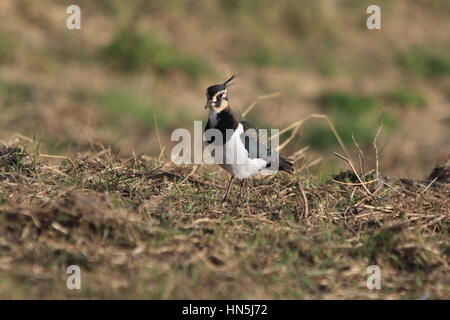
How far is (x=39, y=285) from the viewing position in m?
3.44

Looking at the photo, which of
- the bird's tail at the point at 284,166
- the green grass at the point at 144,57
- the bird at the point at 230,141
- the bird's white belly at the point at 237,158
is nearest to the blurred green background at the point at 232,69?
the green grass at the point at 144,57

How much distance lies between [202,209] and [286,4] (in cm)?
809

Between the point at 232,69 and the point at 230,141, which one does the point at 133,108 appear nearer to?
the point at 232,69

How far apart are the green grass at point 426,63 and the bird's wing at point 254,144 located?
731cm

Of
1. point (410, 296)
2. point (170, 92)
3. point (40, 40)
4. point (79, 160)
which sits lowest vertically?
point (410, 296)

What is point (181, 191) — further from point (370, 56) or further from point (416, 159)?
point (370, 56)

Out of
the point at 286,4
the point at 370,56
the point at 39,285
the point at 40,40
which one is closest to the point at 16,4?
the point at 40,40

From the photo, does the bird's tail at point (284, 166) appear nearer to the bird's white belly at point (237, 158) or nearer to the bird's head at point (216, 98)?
the bird's white belly at point (237, 158)

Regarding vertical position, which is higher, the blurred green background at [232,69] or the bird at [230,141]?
the blurred green background at [232,69]

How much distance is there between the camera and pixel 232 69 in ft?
35.6

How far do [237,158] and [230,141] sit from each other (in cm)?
11

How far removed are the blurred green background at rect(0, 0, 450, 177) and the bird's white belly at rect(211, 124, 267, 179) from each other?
3174 millimetres

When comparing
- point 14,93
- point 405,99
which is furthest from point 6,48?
point 405,99

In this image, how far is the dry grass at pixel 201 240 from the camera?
352 cm
